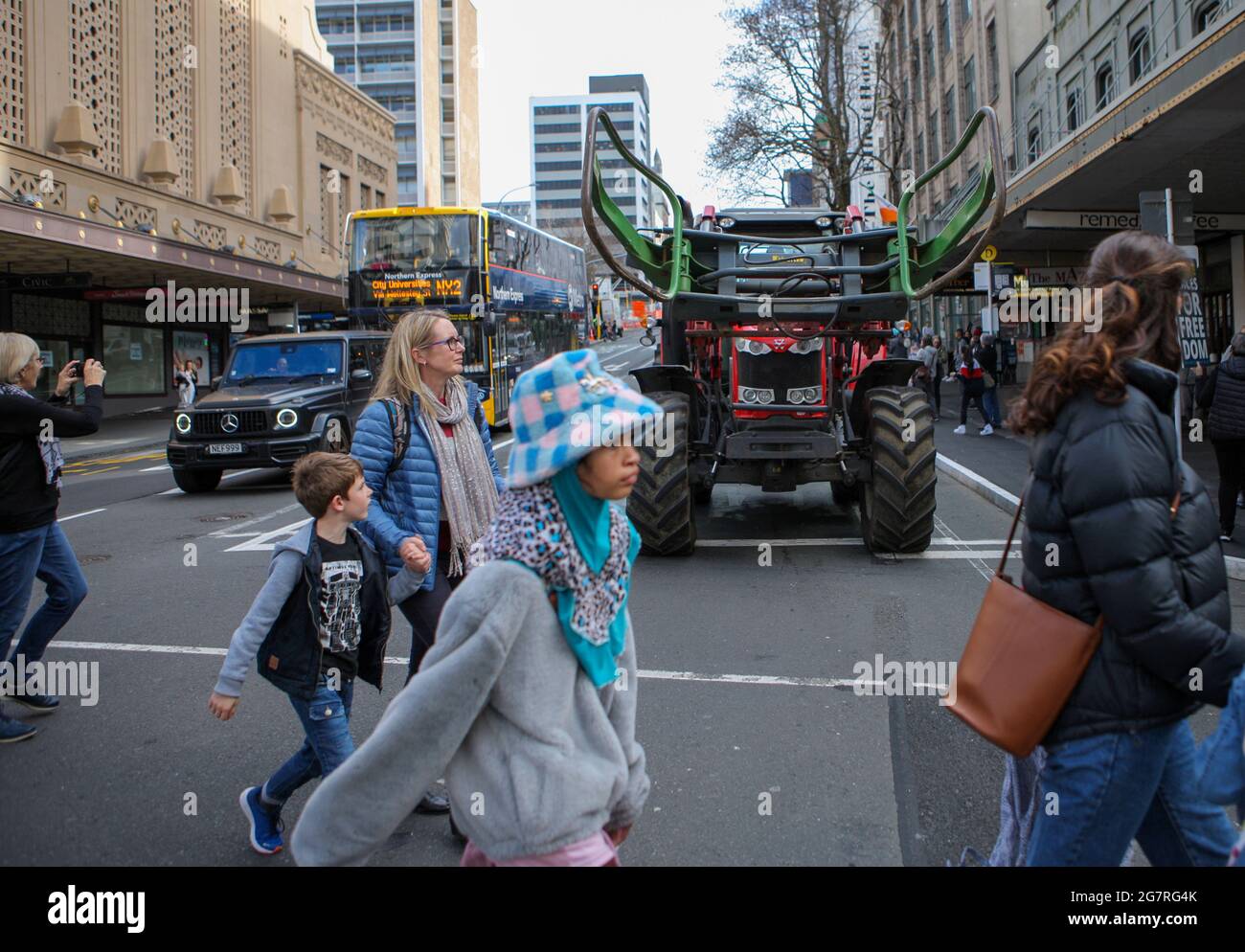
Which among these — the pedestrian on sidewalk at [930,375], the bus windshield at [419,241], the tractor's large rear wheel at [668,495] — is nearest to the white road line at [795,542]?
the tractor's large rear wheel at [668,495]

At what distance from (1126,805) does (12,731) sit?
463 cm

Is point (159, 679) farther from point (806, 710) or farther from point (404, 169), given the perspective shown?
point (404, 169)

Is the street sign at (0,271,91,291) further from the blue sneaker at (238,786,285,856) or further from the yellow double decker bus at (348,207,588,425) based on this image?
the blue sneaker at (238,786,285,856)

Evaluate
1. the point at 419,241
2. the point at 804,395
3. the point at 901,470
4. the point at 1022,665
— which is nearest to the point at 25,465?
the point at 1022,665

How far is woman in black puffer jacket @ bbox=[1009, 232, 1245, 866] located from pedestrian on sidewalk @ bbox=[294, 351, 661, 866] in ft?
3.15

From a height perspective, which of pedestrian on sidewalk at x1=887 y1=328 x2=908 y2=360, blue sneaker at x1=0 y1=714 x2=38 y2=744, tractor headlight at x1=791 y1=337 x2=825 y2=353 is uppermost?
pedestrian on sidewalk at x1=887 y1=328 x2=908 y2=360

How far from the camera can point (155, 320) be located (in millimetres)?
33000

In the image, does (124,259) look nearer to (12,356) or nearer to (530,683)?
(12,356)

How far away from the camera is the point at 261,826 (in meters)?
3.77

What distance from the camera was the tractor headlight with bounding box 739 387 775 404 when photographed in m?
9.02

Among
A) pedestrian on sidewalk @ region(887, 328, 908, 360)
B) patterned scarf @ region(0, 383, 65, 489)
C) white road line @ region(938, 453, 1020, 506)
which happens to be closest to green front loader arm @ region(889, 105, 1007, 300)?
pedestrian on sidewalk @ region(887, 328, 908, 360)
